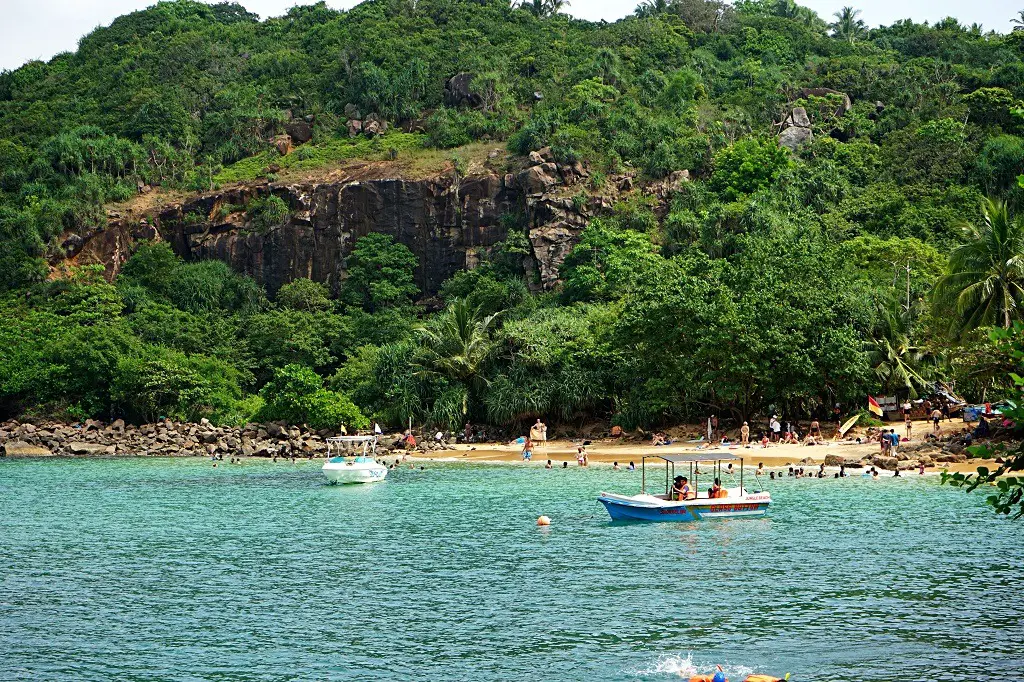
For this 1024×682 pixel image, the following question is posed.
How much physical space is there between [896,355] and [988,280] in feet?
21.8

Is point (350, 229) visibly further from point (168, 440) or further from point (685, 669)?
point (685, 669)

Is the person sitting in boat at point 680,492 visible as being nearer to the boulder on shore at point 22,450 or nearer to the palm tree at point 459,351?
the palm tree at point 459,351

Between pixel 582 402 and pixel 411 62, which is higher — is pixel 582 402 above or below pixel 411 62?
below

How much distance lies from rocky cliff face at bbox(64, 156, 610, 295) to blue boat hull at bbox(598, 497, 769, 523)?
158 feet

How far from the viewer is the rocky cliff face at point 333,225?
81.1m

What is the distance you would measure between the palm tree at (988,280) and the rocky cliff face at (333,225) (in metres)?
37.8

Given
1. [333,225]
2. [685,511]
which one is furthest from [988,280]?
[333,225]

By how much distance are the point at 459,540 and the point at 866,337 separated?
84.2 ft

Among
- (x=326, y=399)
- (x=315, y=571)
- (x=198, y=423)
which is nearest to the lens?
(x=315, y=571)

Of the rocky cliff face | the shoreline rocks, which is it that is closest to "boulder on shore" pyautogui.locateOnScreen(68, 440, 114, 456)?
the shoreline rocks

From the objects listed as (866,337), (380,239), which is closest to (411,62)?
(380,239)

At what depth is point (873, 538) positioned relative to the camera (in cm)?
2839

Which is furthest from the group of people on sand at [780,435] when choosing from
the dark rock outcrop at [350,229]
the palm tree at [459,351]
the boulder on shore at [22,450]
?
the dark rock outcrop at [350,229]

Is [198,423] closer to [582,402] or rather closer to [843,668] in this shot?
[582,402]
